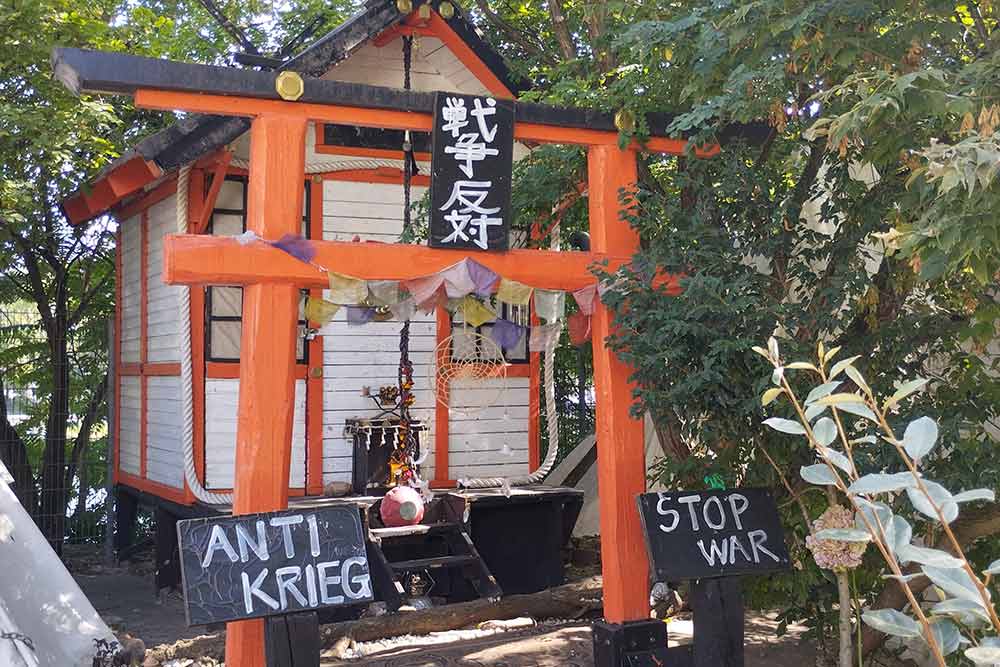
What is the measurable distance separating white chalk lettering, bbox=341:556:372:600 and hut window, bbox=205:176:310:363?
164 inches

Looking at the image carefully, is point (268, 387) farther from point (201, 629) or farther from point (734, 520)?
point (201, 629)

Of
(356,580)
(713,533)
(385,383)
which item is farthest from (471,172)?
(385,383)

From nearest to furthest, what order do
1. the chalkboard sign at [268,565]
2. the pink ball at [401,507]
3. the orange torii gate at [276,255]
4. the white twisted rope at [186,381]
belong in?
the chalkboard sign at [268,565] → the orange torii gate at [276,255] → the pink ball at [401,507] → the white twisted rope at [186,381]

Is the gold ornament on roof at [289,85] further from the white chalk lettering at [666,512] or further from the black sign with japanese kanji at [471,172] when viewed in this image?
the white chalk lettering at [666,512]

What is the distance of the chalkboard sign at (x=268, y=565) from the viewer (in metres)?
4.70

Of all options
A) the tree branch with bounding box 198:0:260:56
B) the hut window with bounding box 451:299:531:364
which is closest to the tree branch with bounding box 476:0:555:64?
the hut window with bounding box 451:299:531:364

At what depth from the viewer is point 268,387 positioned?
5.41 meters

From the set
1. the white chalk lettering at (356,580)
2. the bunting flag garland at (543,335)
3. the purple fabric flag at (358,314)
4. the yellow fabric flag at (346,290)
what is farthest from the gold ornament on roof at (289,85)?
the white chalk lettering at (356,580)

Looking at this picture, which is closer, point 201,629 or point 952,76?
point 952,76

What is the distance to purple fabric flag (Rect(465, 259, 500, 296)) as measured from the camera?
570 centimetres

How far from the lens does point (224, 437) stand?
8836 mm

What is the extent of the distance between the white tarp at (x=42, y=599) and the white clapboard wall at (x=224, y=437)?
7.10 ft

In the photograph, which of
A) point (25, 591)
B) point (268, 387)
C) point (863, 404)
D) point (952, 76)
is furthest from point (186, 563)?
point (952, 76)

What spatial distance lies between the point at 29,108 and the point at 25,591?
4721 mm
